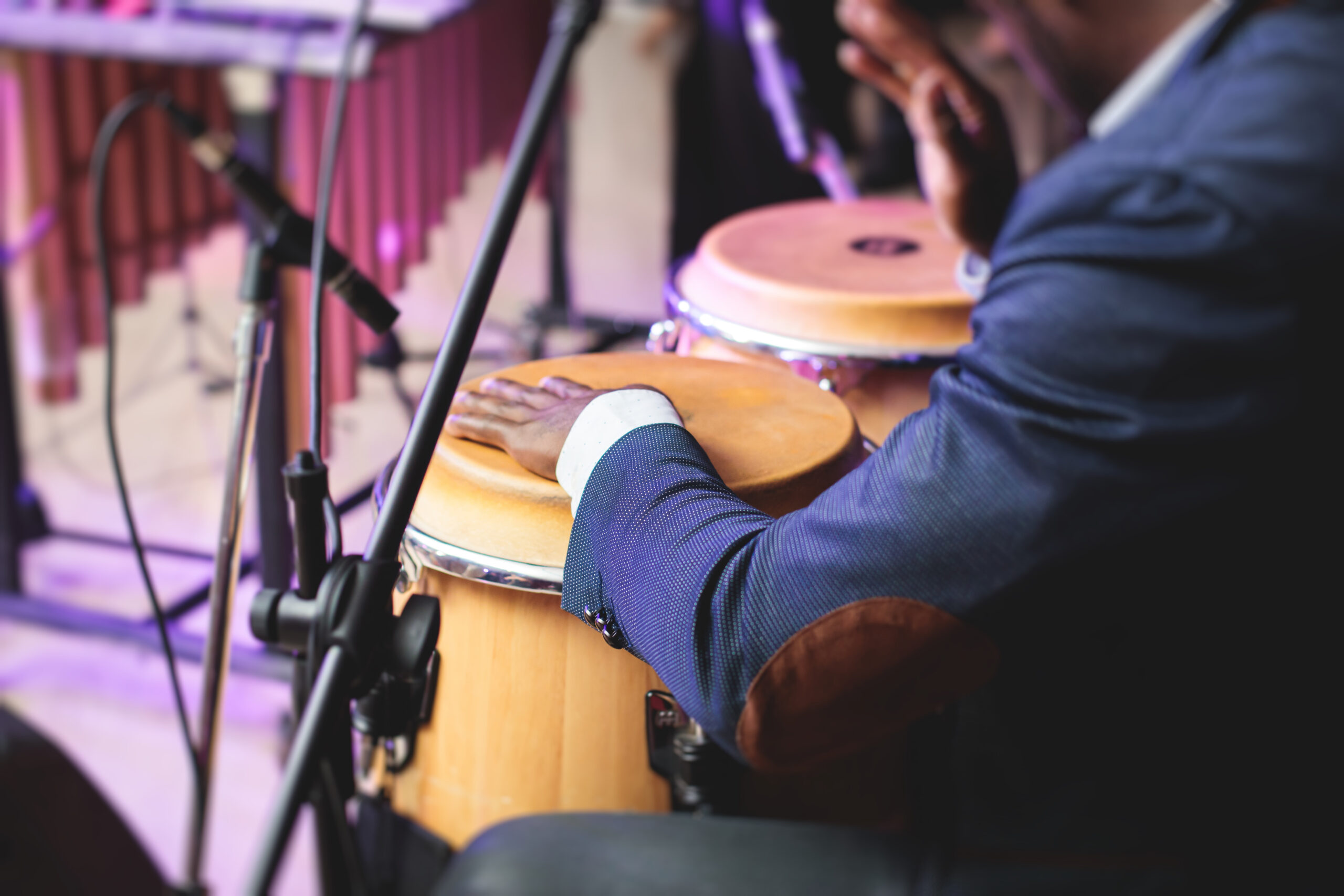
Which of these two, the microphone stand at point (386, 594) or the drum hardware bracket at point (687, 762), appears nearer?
the microphone stand at point (386, 594)

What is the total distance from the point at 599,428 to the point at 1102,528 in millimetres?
339

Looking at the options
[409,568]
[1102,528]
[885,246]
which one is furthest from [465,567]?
[885,246]

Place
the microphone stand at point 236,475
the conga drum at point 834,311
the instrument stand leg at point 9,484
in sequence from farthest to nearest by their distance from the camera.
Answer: the instrument stand leg at point 9,484, the conga drum at point 834,311, the microphone stand at point 236,475

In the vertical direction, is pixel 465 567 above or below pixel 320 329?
below

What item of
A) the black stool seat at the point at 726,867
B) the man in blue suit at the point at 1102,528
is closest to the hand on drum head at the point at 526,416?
the man in blue suit at the point at 1102,528

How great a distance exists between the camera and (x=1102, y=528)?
555 millimetres

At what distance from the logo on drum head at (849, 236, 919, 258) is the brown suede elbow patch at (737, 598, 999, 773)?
A: 768 mm

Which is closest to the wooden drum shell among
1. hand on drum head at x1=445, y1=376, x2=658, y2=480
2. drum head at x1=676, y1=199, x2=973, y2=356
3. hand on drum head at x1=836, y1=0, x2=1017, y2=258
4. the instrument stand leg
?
hand on drum head at x1=445, y1=376, x2=658, y2=480

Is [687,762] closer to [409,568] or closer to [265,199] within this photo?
[409,568]

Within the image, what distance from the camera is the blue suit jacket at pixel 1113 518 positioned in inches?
20.4

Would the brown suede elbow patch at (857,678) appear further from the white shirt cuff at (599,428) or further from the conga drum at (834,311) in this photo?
the conga drum at (834,311)

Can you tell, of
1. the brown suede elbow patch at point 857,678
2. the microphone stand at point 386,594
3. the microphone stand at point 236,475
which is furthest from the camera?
the microphone stand at point 236,475

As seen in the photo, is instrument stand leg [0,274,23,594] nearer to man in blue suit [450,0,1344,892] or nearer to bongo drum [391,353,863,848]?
bongo drum [391,353,863,848]

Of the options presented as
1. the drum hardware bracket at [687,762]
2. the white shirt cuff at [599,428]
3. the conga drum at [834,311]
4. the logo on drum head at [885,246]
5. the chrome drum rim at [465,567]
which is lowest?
the drum hardware bracket at [687,762]
